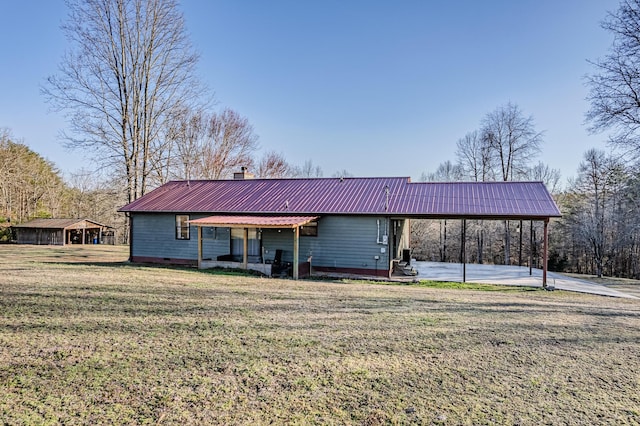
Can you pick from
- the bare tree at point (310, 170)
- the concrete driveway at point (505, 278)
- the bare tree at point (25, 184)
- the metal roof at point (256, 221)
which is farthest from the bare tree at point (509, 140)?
the bare tree at point (25, 184)

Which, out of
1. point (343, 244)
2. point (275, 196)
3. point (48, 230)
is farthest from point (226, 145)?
point (343, 244)

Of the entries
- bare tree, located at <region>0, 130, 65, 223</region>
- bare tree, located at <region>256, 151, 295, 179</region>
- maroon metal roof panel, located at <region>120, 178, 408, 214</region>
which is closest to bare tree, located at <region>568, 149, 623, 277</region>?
maroon metal roof panel, located at <region>120, 178, 408, 214</region>

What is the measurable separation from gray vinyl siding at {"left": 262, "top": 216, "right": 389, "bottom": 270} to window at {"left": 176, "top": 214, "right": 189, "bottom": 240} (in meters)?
4.18

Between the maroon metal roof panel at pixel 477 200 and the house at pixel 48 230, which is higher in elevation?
the maroon metal roof panel at pixel 477 200

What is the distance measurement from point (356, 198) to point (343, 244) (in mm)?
2083

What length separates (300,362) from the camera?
160 inches

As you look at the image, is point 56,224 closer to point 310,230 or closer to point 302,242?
point 302,242

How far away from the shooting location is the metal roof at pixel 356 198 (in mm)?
12797

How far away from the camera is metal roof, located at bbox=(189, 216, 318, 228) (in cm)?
1235

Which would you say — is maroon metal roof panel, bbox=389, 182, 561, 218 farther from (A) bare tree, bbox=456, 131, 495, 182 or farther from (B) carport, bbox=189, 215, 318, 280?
(A) bare tree, bbox=456, 131, 495, 182

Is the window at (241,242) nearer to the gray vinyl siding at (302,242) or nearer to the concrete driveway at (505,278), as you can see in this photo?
the gray vinyl siding at (302,242)

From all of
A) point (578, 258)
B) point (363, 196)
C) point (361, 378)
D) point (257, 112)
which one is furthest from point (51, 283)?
point (578, 258)

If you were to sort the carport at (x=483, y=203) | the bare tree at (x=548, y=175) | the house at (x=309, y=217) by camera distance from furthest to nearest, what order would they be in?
1. the bare tree at (x=548, y=175)
2. the house at (x=309, y=217)
3. the carport at (x=483, y=203)

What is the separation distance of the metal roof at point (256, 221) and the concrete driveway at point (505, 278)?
507 centimetres
